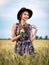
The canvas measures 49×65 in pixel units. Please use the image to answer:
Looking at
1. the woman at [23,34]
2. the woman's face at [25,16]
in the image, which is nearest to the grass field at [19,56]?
the woman at [23,34]

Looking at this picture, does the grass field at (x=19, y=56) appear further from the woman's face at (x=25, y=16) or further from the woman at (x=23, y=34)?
the woman's face at (x=25, y=16)

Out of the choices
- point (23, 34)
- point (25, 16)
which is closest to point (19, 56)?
point (23, 34)

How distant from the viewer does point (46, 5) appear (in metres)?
1.72

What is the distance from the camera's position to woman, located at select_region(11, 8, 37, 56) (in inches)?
65.3

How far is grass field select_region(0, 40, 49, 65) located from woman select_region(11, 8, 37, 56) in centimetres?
4

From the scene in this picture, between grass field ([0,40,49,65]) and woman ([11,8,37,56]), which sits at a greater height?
woman ([11,8,37,56])

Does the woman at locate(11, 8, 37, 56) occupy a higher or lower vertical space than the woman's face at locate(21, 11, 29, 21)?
lower

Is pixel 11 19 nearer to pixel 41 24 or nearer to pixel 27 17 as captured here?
pixel 27 17

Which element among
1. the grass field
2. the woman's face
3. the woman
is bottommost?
the grass field

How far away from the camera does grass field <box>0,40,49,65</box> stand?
5.39ft

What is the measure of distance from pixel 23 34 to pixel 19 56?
0.22 m

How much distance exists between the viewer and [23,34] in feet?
5.47

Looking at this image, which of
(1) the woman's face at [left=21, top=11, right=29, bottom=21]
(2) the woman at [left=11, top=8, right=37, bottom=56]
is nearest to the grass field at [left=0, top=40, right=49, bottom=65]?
(2) the woman at [left=11, top=8, right=37, bottom=56]

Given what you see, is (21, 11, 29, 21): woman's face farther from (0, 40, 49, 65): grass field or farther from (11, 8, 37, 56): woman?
(0, 40, 49, 65): grass field
